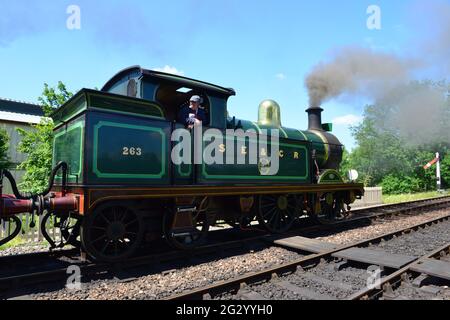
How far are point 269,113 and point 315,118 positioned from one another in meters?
2.22

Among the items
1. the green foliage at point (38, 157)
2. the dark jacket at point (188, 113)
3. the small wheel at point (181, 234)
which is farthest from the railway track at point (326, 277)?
the green foliage at point (38, 157)

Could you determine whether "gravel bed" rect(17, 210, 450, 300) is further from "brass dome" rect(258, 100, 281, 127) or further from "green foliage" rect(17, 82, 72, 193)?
"green foliage" rect(17, 82, 72, 193)

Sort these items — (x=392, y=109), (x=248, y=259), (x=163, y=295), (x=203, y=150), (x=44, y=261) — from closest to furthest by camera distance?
(x=163, y=295)
(x=44, y=261)
(x=248, y=259)
(x=203, y=150)
(x=392, y=109)

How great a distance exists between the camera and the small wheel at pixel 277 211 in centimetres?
737

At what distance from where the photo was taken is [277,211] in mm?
7641

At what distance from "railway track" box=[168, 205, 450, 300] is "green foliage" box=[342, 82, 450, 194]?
899 inches

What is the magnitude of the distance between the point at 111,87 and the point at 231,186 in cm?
302

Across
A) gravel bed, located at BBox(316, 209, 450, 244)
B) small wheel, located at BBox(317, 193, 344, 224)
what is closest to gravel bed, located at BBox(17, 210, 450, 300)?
gravel bed, located at BBox(316, 209, 450, 244)

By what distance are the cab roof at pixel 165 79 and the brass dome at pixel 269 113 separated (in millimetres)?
2078

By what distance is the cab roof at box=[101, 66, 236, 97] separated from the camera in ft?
18.4
